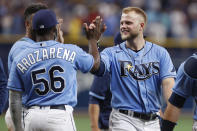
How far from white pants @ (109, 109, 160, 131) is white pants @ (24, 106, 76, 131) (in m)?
0.97

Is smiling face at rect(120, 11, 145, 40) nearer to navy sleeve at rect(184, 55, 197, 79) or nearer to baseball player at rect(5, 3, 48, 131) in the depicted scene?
baseball player at rect(5, 3, 48, 131)

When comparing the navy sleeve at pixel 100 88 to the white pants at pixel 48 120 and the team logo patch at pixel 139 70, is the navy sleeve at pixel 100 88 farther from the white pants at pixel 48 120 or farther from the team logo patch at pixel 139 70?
the white pants at pixel 48 120

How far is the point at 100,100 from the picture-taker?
24.1 feet

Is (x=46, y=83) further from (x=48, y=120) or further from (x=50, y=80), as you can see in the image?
(x=48, y=120)

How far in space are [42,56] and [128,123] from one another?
147 cm

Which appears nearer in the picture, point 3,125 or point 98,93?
point 98,93

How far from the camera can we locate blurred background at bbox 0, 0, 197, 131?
1603cm

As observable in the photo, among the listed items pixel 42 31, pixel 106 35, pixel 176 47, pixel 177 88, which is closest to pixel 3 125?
pixel 106 35

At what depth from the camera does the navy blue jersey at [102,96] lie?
7223 mm

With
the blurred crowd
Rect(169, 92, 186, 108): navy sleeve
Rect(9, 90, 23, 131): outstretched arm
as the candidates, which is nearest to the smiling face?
Rect(9, 90, 23, 131): outstretched arm

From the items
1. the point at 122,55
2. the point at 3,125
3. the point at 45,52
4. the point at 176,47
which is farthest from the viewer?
the point at 176,47

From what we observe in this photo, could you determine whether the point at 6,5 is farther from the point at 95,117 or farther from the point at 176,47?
the point at 95,117

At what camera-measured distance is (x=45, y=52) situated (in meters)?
5.32

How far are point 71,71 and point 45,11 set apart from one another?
72 cm
